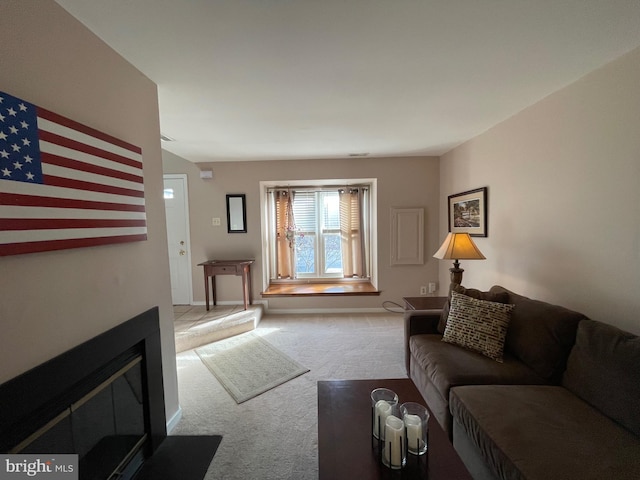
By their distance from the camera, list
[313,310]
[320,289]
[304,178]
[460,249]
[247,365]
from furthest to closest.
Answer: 1. [320,289]
2. [313,310]
3. [304,178]
4. [247,365]
5. [460,249]

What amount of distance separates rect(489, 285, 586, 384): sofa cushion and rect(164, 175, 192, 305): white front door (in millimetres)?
4110

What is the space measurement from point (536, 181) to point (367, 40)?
1807 millimetres

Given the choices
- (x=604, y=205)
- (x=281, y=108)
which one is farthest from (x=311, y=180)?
(x=604, y=205)

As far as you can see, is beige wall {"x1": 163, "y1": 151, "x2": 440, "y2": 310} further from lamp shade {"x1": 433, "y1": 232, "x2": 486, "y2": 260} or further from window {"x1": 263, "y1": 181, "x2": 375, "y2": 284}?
lamp shade {"x1": 433, "y1": 232, "x2": 486, "y2": 260}

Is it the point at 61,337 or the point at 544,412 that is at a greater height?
the point at 61,337

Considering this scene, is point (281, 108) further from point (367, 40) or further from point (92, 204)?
point (92, 204)

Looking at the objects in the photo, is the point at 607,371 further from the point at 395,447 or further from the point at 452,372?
the point at 395,447

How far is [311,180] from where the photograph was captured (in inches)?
161

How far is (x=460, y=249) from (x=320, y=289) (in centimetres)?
234

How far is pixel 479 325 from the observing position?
6.41ft

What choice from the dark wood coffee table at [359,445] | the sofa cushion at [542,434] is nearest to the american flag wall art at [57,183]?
the dark wood coffee table at [359,445]

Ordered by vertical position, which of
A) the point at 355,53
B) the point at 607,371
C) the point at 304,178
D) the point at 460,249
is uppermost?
the point at 355,53
